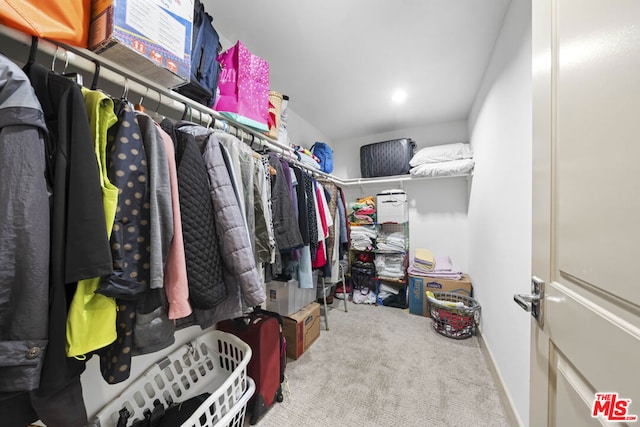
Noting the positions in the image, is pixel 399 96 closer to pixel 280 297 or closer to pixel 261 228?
pixel 261 228

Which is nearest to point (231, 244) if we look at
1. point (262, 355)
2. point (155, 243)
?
point (155, 243)

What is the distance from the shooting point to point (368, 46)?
1624mm

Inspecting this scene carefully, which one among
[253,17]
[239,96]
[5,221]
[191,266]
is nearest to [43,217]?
[5,221]

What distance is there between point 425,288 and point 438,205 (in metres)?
1.13

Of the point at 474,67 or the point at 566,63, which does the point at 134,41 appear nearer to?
the point at 566,63

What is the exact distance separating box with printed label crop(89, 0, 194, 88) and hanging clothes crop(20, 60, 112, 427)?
0.21m

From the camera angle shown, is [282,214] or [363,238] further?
[363,238]

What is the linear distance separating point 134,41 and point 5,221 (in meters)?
0.60

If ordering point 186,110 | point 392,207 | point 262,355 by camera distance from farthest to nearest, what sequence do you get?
point 392,207 < point 262,355 < point 186,110

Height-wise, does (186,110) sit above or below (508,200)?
above

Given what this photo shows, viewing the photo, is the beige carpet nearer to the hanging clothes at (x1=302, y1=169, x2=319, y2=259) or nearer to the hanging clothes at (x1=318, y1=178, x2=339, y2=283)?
the hanging clothes at (x1=318, y1=178, x2=339, y2=283)

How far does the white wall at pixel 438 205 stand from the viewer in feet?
9.28

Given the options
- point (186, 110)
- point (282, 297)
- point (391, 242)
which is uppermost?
point (186, 110)

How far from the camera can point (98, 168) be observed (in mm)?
543
